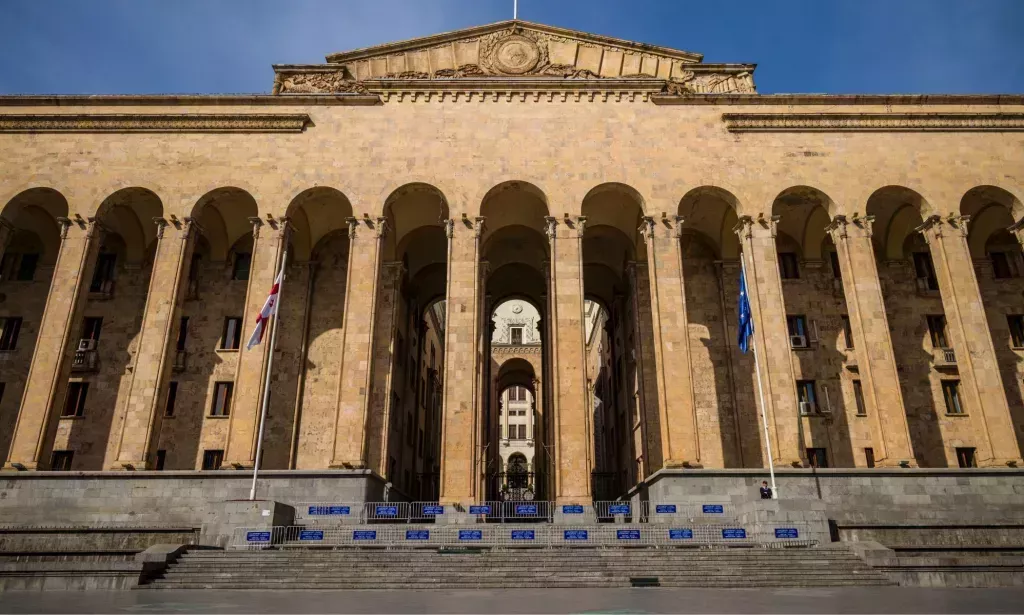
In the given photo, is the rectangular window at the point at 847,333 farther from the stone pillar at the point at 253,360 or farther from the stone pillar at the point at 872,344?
the stone pillar at the point at 253,360

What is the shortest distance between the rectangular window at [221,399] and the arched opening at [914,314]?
2898 cm

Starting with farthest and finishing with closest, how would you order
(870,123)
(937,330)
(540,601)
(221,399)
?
(937,330)
(221,399)
(870,123)
(540,601)

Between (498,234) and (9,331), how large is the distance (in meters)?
23.5

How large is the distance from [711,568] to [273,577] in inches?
400

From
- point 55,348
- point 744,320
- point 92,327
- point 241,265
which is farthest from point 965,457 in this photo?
point 92,327

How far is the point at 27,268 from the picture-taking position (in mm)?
31312

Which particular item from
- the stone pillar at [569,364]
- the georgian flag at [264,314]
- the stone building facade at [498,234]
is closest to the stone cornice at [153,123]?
the stone building facade at [498,234]

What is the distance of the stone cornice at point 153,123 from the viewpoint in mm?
28141

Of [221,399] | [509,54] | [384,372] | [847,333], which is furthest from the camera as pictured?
[509,54]

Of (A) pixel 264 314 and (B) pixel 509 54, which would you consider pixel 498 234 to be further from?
(A) pixel 264 314

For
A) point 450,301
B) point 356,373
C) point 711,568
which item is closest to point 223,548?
point 356,373

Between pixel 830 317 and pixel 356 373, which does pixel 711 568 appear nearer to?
pixel 356 373

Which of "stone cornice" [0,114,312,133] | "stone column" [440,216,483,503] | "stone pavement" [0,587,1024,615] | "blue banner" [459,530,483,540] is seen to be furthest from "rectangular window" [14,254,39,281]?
"blue banner" [459,530,483,540]

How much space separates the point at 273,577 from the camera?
48.2 ft
